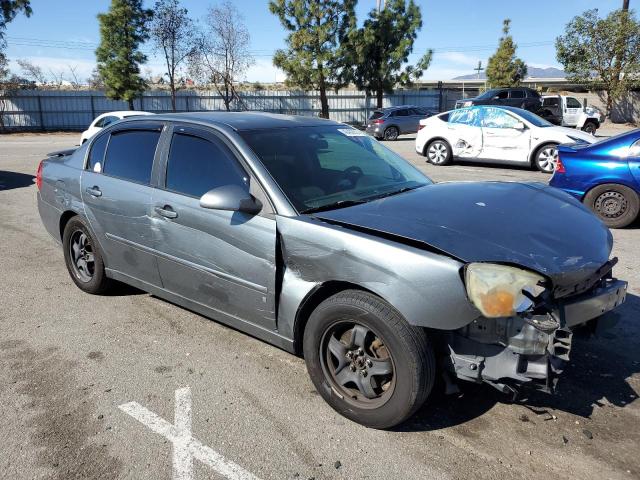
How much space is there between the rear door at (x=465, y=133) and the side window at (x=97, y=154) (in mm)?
10283

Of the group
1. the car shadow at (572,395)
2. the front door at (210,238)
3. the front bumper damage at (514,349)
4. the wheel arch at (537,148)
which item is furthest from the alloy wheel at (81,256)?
the wheel arch at (537,148)

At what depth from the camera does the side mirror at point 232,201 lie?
3258 mm

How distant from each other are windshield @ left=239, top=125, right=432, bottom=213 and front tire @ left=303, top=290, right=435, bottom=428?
0.73 m

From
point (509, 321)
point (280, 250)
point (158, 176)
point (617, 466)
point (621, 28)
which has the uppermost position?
point (621, 28)

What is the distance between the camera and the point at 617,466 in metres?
2.66

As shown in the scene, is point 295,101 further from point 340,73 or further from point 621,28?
point 621,28

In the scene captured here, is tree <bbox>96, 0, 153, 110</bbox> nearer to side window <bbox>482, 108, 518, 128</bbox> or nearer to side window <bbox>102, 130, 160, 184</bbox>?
side window <bbox>482, 108, 518, 128</bbox>

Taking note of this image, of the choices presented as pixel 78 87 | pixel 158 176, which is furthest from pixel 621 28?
pixel 78 87

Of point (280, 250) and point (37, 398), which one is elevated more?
point (280, 250)

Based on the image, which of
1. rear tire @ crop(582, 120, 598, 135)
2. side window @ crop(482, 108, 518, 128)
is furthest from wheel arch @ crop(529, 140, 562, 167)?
rear tire @ crop(582, 120, 598, 135)

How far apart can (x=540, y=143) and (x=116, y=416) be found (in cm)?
1163

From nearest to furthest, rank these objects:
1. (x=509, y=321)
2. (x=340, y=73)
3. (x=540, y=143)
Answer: (x=509, y=321) < (x=540, y=143) < (x=340, y=73)

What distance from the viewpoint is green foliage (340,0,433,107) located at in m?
34.0

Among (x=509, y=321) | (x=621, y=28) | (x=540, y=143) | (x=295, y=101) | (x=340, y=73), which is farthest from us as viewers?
(x=295, y=101)
